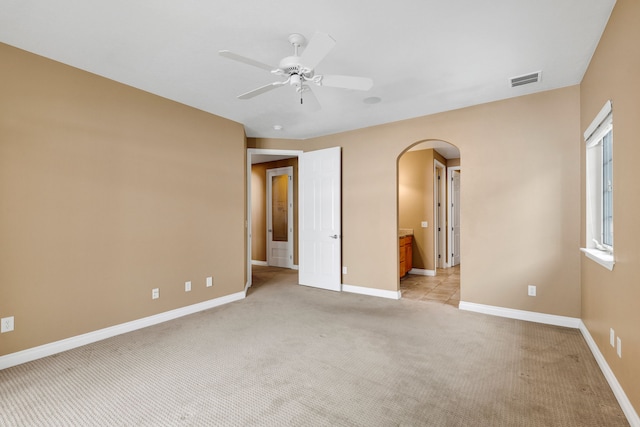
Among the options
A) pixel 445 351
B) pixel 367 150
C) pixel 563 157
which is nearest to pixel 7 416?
pixel 445 351

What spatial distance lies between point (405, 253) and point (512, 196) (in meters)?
2.74

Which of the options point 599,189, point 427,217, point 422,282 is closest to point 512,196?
point 599,189

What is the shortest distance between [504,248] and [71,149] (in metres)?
4.84

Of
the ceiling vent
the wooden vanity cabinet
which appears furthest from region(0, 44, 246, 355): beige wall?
the ceiling vent

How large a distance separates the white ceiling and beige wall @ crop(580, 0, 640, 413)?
0.29 m

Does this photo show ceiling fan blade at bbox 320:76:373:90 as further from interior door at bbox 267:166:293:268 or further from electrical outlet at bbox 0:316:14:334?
interior door at bbox 267:166:293:268

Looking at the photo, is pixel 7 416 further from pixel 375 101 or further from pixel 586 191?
pixel 586 191

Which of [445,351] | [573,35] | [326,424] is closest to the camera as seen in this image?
[326,424]

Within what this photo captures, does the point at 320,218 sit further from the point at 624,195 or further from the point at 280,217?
the point at 624,195

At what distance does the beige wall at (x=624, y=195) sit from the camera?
68.3 inches

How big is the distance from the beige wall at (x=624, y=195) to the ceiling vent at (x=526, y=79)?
566mm

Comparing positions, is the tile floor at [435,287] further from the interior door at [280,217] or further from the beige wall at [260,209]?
the beige wall at [260,209]

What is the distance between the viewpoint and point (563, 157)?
3.35 meters

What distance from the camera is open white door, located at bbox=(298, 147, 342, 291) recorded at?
5047mm
